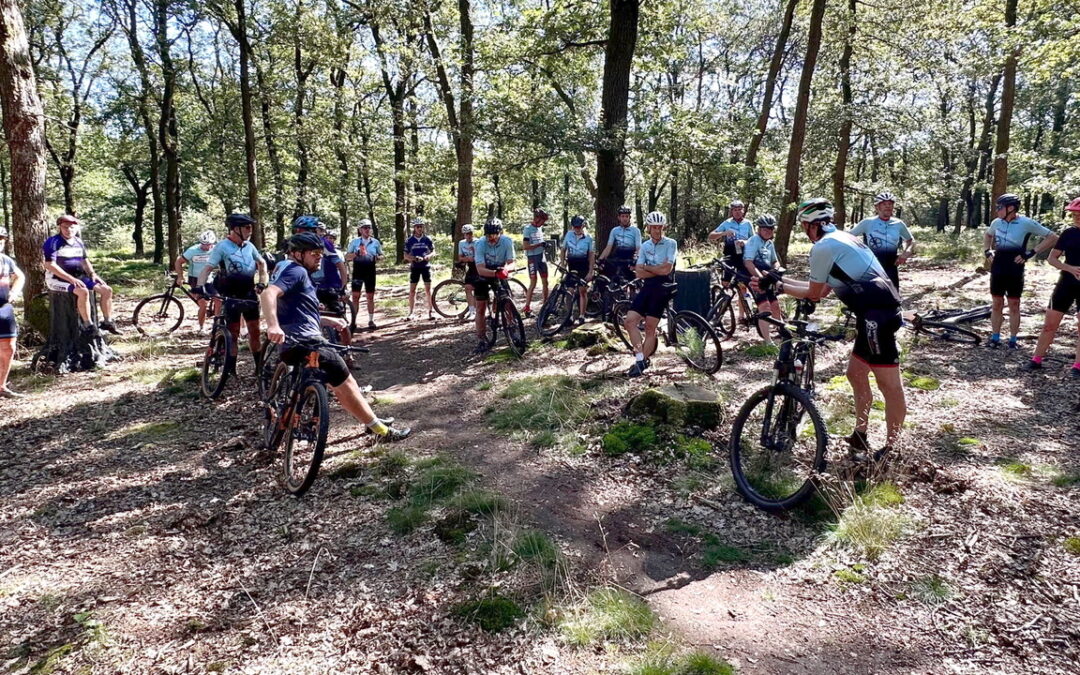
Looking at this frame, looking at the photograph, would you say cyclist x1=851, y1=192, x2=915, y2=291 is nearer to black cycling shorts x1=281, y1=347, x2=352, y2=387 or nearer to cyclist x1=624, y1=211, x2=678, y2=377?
cyclist x1=624, y1=211, x2=678, y2=377

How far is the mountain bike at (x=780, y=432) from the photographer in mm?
4535

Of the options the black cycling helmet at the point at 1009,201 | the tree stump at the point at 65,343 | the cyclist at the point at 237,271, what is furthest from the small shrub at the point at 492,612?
the tree stump at the point at 65,343

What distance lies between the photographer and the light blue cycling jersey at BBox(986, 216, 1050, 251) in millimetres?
7855

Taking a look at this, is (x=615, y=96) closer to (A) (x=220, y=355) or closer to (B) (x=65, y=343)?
(A) (x=220, y=355)

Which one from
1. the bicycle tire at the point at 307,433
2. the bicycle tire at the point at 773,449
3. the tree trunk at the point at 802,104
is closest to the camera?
the bicycle tire at the point at 773,449

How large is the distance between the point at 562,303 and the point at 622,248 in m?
1.45

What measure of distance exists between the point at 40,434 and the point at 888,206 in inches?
417

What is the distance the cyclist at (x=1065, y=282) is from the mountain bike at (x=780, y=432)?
442cm

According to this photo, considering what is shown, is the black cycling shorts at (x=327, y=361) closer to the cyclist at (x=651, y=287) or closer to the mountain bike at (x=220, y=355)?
the mountain bike at (x=220, y=355)

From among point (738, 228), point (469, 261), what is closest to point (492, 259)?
point (469, 261)

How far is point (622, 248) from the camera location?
10664mm

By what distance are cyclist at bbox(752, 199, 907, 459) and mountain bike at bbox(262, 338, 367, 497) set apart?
3.52 m

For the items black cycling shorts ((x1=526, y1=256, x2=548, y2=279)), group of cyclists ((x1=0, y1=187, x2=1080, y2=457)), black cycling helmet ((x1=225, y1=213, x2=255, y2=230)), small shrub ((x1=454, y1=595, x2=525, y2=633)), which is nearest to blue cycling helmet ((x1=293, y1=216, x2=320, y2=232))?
group of cyclists ((x1=0, y1=187, x2=1080, y2=457))

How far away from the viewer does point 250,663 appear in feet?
10.2
